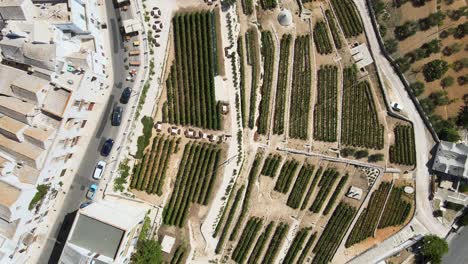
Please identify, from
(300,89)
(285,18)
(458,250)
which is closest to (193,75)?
(285,18)

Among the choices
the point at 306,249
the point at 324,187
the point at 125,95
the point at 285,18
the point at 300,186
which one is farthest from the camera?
the point at 324,187

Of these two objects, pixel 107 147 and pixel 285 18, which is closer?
pixel 107 147

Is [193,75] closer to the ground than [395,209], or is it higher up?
higher up

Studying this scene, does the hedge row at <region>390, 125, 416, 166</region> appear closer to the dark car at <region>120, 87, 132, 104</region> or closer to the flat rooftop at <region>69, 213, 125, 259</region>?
the dark car at <region>120, 87, 132, 104</region>

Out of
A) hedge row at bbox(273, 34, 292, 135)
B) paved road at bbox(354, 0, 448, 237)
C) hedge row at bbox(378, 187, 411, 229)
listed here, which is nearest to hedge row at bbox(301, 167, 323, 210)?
hedge row at bbox(273, 34, 292, 135)

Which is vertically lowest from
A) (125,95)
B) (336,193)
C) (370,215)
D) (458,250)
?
(458,250)

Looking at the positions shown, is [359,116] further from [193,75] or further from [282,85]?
[193,75]

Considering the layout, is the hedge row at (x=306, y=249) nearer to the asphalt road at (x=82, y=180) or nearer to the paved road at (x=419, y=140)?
the paved road at (x=419, y=140)
